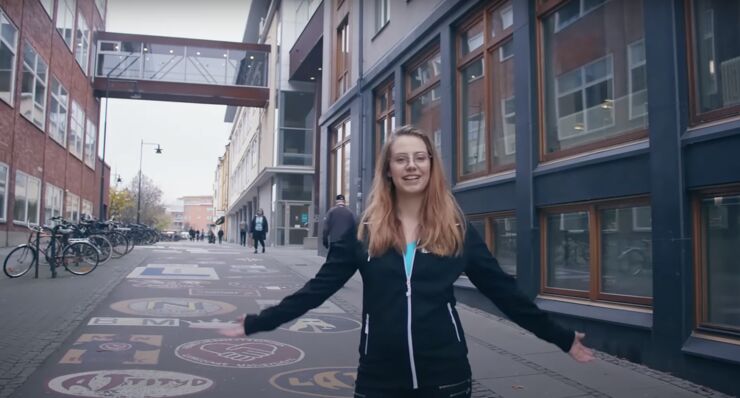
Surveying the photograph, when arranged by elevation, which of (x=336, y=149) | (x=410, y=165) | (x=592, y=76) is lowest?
(x=410, y=165)

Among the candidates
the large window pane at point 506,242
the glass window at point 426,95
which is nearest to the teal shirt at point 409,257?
the large window pane at point 506,242

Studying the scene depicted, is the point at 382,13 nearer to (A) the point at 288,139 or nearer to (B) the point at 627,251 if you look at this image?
(B) the point at 627,251

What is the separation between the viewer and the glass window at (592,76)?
6879mm

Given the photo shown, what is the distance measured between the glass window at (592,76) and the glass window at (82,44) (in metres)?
28.4

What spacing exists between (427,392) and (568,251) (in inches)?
231

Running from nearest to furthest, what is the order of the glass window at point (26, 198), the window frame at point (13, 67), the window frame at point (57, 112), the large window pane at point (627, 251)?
the large window pane at point (627, 251) → the window frame at point (13, 67) → the glass window at point (26, 198) → the window frame at point (57, 112)

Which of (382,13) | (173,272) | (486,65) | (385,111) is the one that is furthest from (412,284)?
(382,13)

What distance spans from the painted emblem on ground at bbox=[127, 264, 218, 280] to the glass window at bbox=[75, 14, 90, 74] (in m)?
19.6

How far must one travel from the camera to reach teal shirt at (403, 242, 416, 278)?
242 cm

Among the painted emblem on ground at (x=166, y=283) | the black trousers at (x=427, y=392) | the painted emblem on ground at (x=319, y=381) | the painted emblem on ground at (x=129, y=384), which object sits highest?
the black trousers at (x=427, y=392)

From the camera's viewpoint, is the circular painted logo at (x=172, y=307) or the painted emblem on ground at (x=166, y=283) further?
the painted emblem on ground at (x=166, y=283)

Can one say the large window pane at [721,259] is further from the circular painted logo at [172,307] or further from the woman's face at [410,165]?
the circular painted logo at [172,307]

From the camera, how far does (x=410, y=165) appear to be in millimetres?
2586

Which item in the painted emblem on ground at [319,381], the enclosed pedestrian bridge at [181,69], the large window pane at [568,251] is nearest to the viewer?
the painted emblem on ground at [319,381]
